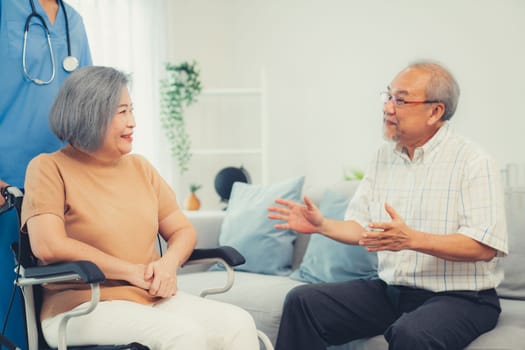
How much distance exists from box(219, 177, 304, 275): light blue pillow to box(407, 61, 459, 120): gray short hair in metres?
1.04

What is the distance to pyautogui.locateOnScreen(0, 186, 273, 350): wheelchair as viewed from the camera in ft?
5.25

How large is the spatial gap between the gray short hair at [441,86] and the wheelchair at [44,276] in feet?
2.65

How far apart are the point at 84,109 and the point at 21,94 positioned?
0.76 feet

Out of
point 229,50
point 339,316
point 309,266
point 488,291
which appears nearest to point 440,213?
point 488,291

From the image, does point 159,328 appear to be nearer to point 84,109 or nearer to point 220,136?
point 84,109

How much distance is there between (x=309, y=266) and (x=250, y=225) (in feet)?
1.16

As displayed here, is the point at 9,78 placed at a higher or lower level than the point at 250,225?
higher

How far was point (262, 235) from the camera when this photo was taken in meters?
2.97

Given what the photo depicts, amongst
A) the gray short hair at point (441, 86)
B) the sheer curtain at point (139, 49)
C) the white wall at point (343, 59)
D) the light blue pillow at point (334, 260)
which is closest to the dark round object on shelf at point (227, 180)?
the sheer curtain at point (139, 49)

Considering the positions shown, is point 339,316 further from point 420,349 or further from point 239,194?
point 239,194

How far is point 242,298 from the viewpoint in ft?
8.55

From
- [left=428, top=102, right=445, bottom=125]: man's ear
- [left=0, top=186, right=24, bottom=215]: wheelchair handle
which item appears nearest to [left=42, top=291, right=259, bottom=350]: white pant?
[left=0, top=186, right=24, bottom=215]: wheelchair handle

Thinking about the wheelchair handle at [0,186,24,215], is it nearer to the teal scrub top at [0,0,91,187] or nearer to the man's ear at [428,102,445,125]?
the teal scrub top at [0,0,91,187]

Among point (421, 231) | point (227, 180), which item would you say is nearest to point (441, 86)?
point (421, 231)
